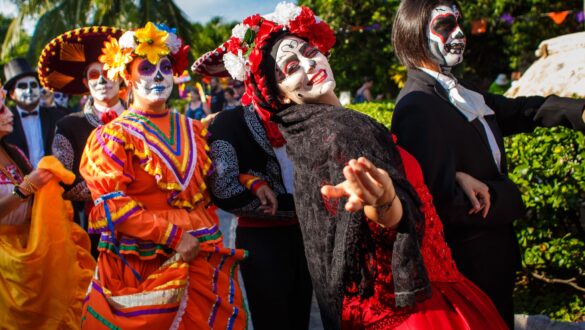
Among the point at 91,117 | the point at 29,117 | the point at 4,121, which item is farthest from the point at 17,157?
the point at 29,117

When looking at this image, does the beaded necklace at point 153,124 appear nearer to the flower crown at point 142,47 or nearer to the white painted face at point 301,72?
the flower crown at point 142,47

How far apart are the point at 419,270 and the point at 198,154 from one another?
1.74 meters

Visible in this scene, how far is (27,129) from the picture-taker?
6.83 metres

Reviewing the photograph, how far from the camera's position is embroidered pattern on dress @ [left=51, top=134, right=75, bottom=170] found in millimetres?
4789

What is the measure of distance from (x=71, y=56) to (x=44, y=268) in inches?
55.9

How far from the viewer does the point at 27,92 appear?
23.4 ft

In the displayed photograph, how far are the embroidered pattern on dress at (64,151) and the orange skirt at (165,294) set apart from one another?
5.12 feet

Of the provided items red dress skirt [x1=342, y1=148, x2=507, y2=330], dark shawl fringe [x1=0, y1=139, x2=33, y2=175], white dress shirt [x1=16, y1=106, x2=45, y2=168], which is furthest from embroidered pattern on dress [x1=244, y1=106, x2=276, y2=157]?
white dress shirt [x1=16, y1=106, x2=45, y2=168]

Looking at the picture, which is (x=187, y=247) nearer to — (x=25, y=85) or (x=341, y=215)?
(x=341, y=215)

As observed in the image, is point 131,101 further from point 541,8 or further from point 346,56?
point 346,56

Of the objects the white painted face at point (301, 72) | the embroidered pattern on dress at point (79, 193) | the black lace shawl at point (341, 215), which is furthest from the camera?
the embroidered pattern on dress at point (79, 193)

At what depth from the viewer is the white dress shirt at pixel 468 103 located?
9.68ft

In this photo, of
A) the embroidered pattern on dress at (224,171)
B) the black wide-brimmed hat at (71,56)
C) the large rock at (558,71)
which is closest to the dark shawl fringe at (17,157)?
the black wide-brimmed hat at (71,56)

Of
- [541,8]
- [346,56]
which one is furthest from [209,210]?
Result: [346,56]
